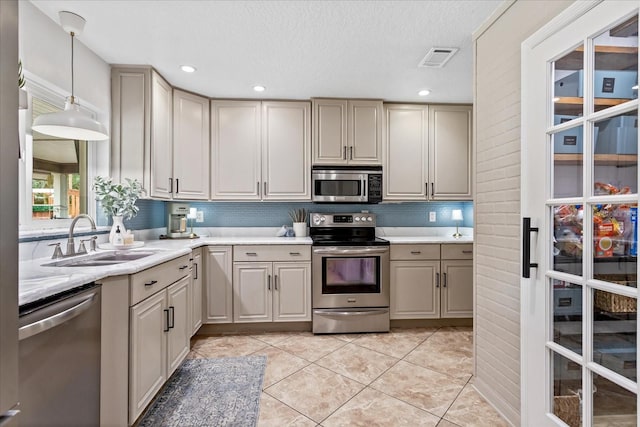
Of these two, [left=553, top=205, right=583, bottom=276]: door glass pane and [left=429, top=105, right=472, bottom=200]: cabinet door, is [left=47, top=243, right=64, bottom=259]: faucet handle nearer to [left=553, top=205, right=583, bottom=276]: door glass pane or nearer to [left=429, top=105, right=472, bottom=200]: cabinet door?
[left=553, top=205, right=583, bottom=276]: door glass pane

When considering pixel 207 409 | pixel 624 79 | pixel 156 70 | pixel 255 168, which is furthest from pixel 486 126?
pixel 156 70

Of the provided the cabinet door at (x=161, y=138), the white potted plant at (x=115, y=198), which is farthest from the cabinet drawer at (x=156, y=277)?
the cabinet door at (x=161, y=138)

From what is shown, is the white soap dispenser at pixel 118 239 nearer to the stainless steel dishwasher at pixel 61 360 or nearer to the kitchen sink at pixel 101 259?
the kitchen sink at pixel 101 259

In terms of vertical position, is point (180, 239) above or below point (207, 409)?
above

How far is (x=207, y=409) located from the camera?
1819 millimetres

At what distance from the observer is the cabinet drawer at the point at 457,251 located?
314cm

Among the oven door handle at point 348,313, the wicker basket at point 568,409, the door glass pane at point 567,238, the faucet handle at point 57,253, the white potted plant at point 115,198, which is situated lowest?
the oven door handle at point 348,313

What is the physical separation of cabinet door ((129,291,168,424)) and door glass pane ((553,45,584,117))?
90.0 inches

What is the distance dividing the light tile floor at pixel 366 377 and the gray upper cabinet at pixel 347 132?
6.08 feet

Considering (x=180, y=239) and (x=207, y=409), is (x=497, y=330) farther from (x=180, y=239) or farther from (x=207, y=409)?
(x=180, y=239)

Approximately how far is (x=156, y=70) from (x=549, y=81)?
9.28ft

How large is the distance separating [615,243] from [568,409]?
79 cm

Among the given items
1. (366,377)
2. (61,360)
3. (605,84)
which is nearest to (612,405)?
(605,84)

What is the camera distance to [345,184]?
10.8 ft
